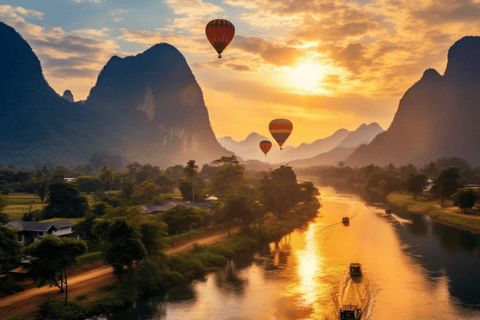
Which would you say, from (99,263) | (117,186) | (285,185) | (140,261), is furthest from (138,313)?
(117,186)

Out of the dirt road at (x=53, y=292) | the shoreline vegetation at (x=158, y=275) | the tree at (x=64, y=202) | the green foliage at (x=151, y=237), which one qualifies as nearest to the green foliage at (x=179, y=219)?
the shoreline vegetation at (x=158, y=275)

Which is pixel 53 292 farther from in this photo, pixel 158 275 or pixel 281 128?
pixel 281 128

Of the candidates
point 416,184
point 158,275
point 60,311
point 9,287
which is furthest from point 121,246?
point 416,184

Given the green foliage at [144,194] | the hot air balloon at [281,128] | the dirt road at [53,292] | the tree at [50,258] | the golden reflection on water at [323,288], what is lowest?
the golden reflection on water at [323,288]

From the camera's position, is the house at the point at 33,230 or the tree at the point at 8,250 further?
the house at the point at 33,230

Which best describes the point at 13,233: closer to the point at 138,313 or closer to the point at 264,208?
the point at 138,313

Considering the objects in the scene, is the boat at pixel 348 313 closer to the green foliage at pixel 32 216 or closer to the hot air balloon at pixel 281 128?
the green foliage at pixel 32 216

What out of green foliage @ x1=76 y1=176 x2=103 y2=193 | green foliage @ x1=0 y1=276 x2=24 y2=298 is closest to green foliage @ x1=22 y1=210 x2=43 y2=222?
green foliage @ x1=0 y1=276 x2=24 y2=298
